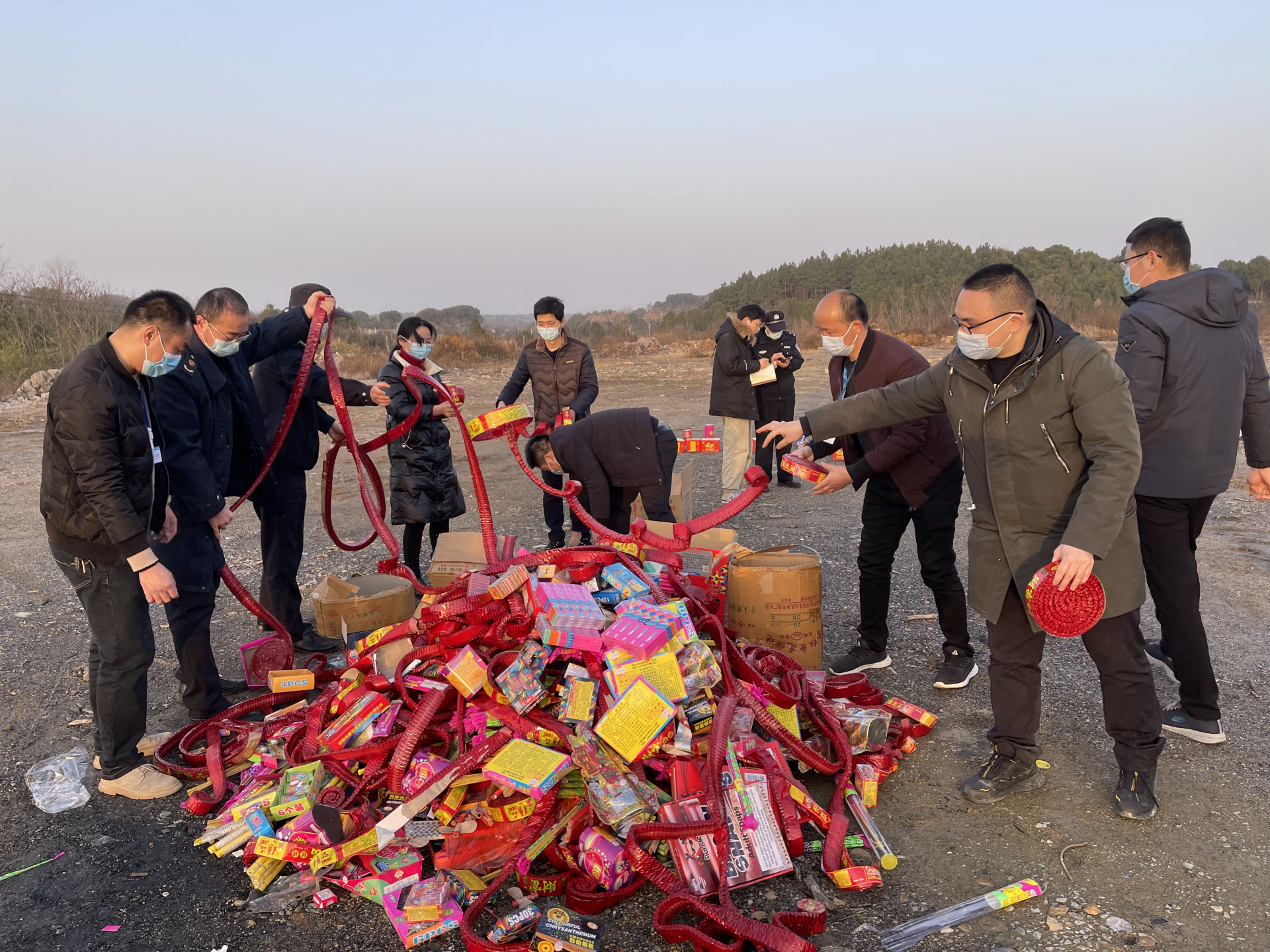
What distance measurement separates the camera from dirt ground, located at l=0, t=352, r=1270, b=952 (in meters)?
2.73

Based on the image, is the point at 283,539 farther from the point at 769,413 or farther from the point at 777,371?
the point at 777,371

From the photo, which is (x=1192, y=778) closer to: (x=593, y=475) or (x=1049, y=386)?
(x=1049, y=386)

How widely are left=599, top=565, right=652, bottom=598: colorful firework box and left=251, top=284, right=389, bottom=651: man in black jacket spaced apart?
7.19 feet

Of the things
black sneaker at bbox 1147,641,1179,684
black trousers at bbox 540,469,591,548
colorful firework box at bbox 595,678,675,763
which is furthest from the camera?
black trousers at bbox 540,469,591,548

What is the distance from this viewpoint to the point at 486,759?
3170 mm

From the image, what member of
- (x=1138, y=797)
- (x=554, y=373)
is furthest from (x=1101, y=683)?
(x=554, y=373)

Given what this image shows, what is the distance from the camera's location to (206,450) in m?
4.24

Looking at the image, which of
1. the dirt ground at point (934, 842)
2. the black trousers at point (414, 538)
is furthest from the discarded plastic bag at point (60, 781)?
the black trousers at point (414, 538)

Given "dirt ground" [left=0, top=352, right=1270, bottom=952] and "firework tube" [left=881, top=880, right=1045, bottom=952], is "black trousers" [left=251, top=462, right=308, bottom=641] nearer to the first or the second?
"dirt ground" [left=0, top=352, right=1270, bottom=952]

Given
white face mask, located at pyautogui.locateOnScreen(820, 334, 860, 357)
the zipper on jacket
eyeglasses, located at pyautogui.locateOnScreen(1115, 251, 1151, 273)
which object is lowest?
the zipper on jacket

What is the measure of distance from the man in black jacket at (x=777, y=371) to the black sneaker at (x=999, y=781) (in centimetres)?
519

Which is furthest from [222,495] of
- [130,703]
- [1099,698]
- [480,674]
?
[1099,698]

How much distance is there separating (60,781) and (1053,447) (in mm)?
4626

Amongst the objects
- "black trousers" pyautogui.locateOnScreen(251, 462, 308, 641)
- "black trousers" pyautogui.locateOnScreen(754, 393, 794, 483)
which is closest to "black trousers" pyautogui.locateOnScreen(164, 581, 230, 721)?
"black trousers" pyautogui.locateOnScreen(251, 462, 308, 641)
